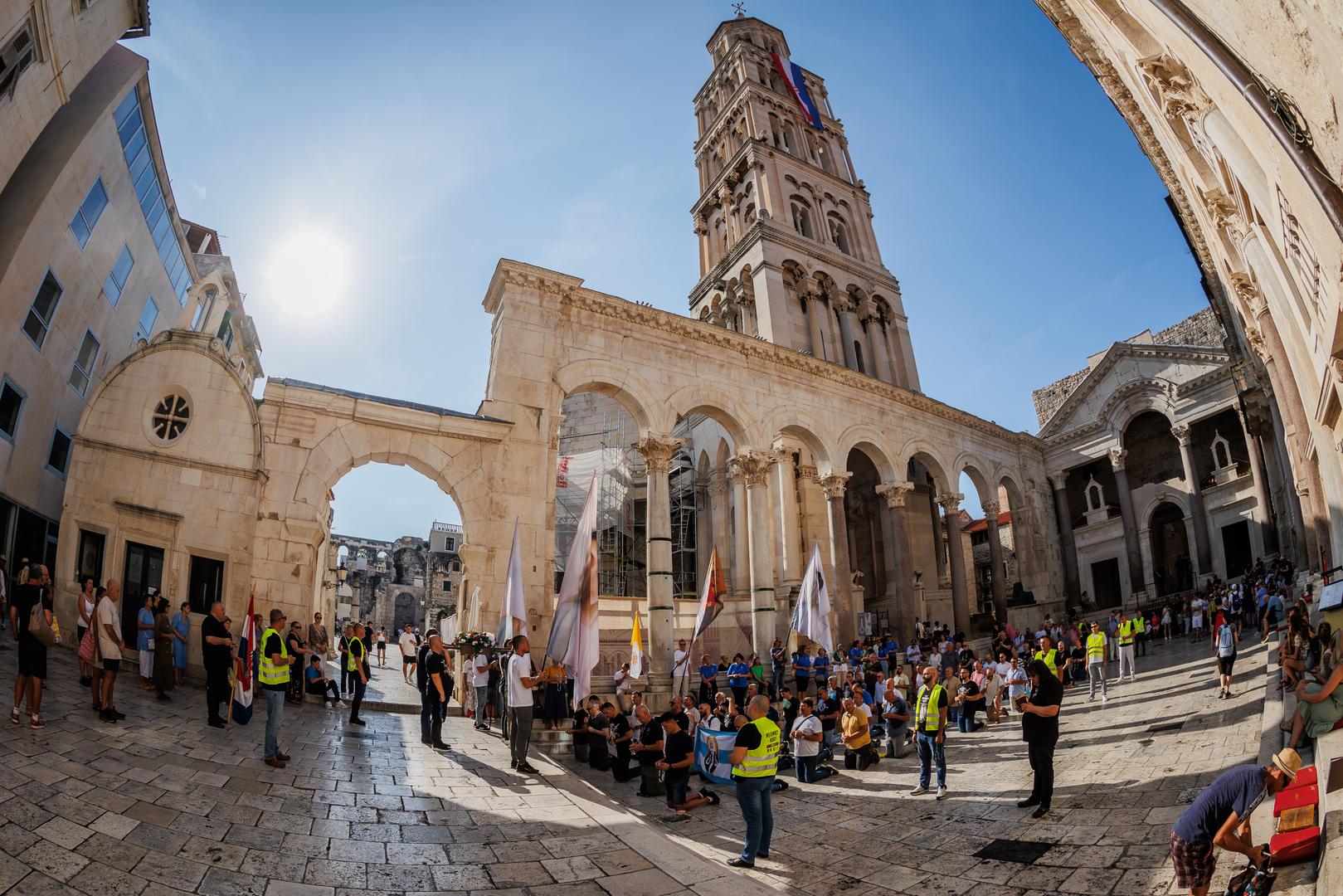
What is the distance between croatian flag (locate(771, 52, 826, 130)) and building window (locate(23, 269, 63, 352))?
31.1 metres

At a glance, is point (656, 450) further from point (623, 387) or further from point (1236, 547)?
point (1236, 547)

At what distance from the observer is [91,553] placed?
11.9 m

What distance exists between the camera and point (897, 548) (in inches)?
901

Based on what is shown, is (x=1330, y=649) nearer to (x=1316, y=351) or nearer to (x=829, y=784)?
(x=1316, y=351)

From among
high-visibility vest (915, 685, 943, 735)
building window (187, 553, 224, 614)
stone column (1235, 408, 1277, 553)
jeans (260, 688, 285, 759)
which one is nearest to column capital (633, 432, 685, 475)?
building window (187, 553, 224, 614)

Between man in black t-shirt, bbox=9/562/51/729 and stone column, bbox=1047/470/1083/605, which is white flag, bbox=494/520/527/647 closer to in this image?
man in black t-shirt, bbox=9/562/51/729

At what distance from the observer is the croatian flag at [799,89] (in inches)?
1367

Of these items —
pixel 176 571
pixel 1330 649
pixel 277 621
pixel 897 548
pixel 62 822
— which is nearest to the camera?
pixel 62 822

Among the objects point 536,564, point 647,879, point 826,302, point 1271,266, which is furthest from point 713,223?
point 647,879

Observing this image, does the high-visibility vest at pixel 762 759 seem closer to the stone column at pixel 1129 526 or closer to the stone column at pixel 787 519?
the stone column at pixel 787 519

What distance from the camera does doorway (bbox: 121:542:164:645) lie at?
1195 cm

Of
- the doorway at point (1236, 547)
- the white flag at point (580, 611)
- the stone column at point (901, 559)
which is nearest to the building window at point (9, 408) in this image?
the white flag at point (580, 611)

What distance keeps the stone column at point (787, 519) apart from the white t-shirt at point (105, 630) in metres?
16.1

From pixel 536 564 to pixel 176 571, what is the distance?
22.6 feet
